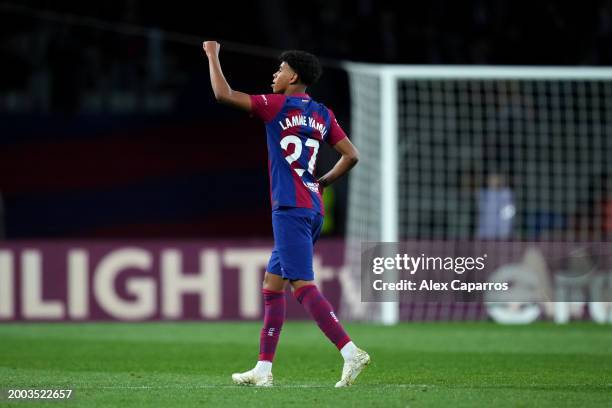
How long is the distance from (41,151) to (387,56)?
18.1ft

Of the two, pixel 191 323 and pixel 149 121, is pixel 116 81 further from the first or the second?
pixel 191 323

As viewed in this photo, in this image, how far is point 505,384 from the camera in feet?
22.8

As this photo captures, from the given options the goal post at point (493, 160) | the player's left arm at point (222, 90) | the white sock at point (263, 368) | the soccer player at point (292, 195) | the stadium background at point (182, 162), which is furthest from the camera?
the goal post at point (493, 160)

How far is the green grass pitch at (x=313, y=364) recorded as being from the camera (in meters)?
6.19

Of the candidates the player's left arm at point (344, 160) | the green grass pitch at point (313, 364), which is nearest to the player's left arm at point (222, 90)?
the player's left arm at point (344, 160)

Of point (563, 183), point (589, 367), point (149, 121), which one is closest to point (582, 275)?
point (563, 183)

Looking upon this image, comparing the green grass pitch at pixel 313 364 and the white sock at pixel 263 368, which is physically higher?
the white sock at pixel 263 368

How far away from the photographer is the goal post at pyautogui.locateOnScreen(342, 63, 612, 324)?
14.7 metres

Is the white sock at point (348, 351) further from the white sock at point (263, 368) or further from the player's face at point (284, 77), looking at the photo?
the player's face at point (284, 77)

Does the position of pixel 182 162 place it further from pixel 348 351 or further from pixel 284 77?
pixel 348 351

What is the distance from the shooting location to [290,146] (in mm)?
6711

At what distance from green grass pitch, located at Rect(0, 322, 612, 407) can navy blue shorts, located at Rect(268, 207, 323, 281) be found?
0.64 meters

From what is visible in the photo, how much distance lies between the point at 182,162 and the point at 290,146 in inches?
448

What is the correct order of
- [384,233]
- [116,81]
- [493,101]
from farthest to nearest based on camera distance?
[116,81] < [493,101] < [384,233]
